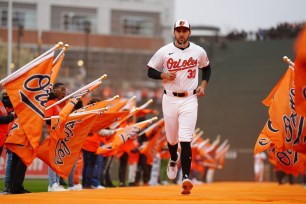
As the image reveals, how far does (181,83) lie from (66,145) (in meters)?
2.65

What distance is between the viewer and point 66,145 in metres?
17.1

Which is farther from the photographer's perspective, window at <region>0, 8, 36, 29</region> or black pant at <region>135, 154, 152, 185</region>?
window at <region>0, 8, 36, 29</region>

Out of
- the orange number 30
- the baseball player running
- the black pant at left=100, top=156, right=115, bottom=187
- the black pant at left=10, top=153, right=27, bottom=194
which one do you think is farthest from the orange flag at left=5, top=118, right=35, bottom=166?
the black pant at left=100, top=156, right=115, bottom=187

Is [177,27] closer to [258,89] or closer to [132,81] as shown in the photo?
[258,89]

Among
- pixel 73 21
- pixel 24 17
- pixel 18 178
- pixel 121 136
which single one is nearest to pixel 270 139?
pixel 18 178

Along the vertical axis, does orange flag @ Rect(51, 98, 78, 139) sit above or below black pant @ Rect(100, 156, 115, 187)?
above

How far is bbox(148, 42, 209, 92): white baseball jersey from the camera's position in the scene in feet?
51.0

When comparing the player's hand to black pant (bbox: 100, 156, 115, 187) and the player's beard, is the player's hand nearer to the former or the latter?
the player's beard

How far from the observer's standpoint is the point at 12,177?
1612cm

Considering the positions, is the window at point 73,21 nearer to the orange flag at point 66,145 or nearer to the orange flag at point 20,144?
the orange flag at point 66,145

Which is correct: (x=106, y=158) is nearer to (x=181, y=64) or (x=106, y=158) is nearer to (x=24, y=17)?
(x=181, y=64)

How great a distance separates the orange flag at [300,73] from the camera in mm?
11977

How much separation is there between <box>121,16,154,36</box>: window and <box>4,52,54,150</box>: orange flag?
233ft

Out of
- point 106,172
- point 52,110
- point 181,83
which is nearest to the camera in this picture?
point 181,83
